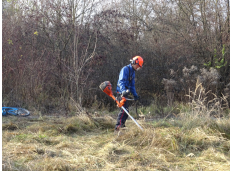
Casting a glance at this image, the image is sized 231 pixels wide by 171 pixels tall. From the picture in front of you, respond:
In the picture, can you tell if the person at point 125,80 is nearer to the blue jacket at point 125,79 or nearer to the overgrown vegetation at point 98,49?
the blue jacket at point 125,79

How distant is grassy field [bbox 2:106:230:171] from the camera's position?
11.7 ft

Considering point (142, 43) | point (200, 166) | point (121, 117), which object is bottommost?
point (200, 166)

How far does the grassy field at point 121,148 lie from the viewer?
3.56 metres

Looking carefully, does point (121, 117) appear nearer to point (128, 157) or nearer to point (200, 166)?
point (128, 157)

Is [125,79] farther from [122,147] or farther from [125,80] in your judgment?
[122,147]

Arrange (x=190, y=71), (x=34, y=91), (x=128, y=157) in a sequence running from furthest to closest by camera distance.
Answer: (x=190, y=71) → (x=34, y=91) → (x=128, y=157)

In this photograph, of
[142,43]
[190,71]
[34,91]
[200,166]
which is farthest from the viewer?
[142,43]

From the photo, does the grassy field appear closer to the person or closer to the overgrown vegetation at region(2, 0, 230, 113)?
the person

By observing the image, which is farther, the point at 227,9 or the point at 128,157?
the point at 227,9

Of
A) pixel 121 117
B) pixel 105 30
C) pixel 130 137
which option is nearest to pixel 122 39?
pixel 105 30

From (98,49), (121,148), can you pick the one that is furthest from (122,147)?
(98,49)

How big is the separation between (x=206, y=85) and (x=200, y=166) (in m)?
5.98

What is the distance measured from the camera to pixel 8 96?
29.7 feet

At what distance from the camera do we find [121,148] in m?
4.21
